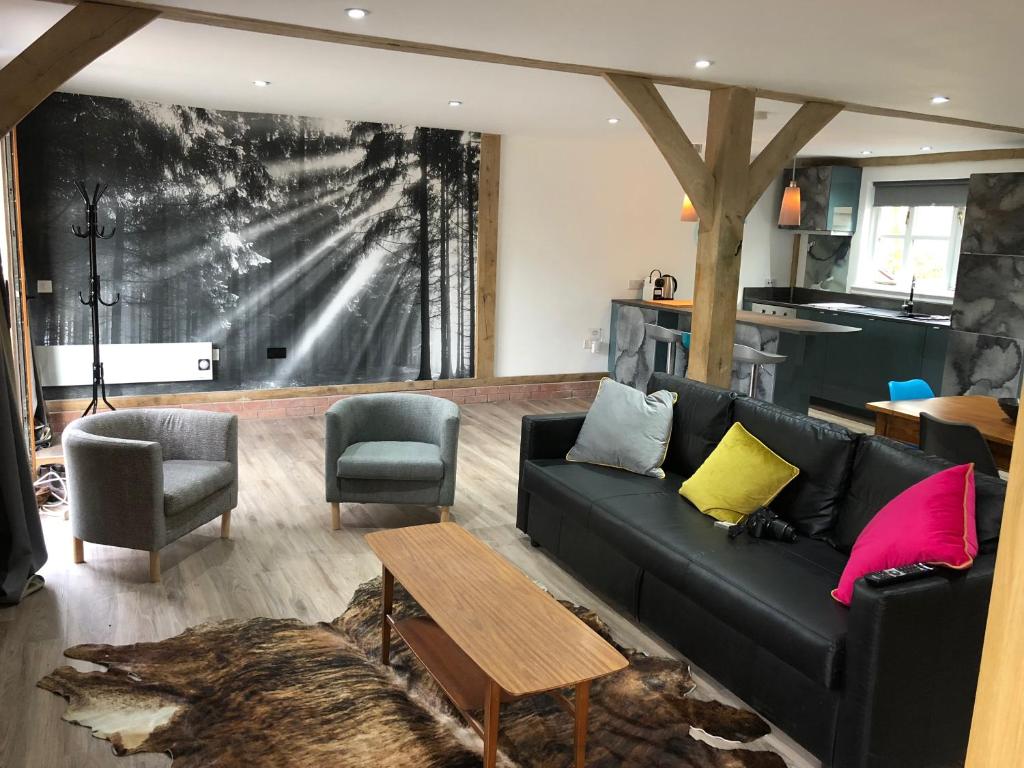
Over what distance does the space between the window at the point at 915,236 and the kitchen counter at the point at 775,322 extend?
6.37 feet

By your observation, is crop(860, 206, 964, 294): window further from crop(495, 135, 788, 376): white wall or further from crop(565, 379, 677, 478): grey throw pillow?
crop(565, 379, 677, 478): grey throw pillow

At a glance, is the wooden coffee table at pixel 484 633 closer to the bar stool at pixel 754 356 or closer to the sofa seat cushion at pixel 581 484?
the sofa seat cushion at pixel 581 484

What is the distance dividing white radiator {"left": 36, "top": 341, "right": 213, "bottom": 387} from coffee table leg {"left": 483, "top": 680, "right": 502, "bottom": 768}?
502 centimetres

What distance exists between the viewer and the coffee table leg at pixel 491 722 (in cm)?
237

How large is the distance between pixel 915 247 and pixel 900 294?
48 centimetres

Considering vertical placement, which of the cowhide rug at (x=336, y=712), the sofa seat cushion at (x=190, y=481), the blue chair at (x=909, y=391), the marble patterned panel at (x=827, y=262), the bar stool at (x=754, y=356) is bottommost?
the cowhide rug at (x=336, y=712)

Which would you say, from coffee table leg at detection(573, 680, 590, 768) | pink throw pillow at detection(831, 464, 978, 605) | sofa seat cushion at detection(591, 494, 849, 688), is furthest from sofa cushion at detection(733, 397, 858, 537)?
coffee table leg at detection(573, 680, 590, 768)

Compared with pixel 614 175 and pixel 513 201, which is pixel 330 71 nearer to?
pixel 513 201

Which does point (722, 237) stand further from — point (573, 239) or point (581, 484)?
point (573, 239)

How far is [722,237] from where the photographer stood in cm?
492

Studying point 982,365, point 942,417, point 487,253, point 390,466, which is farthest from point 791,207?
point 390,466

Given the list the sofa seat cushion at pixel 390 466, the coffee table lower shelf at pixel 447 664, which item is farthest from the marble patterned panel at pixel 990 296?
the coffee table lower shelf at pixel 447 664

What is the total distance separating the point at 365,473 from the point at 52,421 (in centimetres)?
319

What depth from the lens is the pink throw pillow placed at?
2.58 metres
